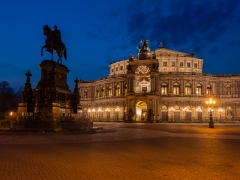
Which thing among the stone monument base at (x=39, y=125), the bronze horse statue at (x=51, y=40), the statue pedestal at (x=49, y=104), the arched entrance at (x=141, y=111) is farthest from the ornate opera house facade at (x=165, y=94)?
the stone monument base at (x=39, y=125)

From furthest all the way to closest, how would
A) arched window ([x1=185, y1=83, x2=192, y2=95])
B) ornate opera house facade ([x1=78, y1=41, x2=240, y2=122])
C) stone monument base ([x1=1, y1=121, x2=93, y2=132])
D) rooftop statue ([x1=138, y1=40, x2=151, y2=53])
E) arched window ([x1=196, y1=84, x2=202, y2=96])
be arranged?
arched window ([x1=196, y1=84, x2=202, y2=96])
rooftop statue ([x1=138, y1=40, x2=151, y2=53])
arched window ([x1=185, y1=83, x2=192, y2=95])
ornate opera house facade ([x1=78, y1=41, x2=240, y2=122])
stone monument base ([x1=1, y1=121, x2=93, y2=132])

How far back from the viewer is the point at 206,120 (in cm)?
7562

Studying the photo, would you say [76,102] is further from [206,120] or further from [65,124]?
[206,120]

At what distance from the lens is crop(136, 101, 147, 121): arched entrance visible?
7462 cm

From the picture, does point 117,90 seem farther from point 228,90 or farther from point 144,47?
point 228,90

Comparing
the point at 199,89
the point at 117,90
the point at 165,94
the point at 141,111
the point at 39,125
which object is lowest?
the point at 39,125

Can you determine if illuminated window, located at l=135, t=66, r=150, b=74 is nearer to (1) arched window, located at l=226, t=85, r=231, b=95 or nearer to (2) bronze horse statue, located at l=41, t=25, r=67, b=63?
(1) arched window, located at l=226, t=85, r=231, b=95

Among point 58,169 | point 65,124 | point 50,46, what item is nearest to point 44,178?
point 58,169

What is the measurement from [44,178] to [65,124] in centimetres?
1835

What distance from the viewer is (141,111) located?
75312 mm

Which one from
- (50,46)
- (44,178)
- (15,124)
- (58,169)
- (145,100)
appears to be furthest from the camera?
(145,100)

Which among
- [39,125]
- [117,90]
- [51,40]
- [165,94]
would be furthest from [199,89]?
[39,125]

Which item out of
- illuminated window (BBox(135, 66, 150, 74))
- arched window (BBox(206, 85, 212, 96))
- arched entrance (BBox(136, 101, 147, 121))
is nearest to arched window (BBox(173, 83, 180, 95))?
arched window (BBox(206, 85, 212, 96))

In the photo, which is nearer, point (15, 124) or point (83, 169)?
point (83, 169)
